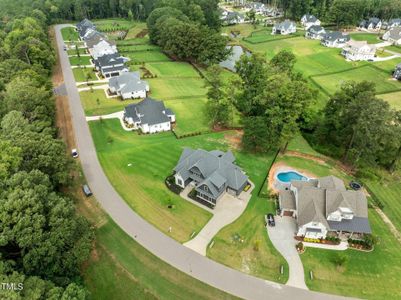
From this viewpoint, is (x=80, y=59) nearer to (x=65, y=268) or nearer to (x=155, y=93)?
(x=155, y=93)

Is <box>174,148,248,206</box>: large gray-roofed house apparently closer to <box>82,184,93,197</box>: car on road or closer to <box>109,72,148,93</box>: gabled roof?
<box>82,184,93,197</box>: car on road

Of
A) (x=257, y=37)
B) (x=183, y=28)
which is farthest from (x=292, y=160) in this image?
(x=257, y=37)

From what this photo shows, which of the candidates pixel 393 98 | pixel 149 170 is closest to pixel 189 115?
pixel 149 170

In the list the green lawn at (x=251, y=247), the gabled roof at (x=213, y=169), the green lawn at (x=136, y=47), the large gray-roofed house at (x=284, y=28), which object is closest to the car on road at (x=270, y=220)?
the green lawn at (x=251, y=247)

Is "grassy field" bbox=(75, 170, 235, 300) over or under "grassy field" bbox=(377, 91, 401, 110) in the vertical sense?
under

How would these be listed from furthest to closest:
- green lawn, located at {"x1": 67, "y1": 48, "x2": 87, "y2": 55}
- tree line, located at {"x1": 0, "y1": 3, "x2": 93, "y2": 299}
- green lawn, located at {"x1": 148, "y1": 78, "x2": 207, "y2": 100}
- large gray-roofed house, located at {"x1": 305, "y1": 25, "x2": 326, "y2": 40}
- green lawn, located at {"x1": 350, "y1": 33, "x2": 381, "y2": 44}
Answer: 1. large gray-roofed house, located at {"x1": 305, "y1": 25, "x2": 326, "y2": 40}
2. green lawn, located at {"x1": 350, "y1": 33, "x2": 381, "y2": 44}
3. green lawn, located at {"x1": 67, "y1": 48, "x2": 87, "y2": 55}
4. green lawn, located at {"x1": 148, "y1": 78, "x2": 207, "y2": 100}
5. tree line, located at {"x1": 0, "y1": 3, "x2": 93, "y2": 299}

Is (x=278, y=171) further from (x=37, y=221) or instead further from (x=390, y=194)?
(x=37, y=221)

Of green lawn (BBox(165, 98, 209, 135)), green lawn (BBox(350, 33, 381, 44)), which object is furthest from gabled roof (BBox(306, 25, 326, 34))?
green lawn (BBox(165, 98, 209, 135))
